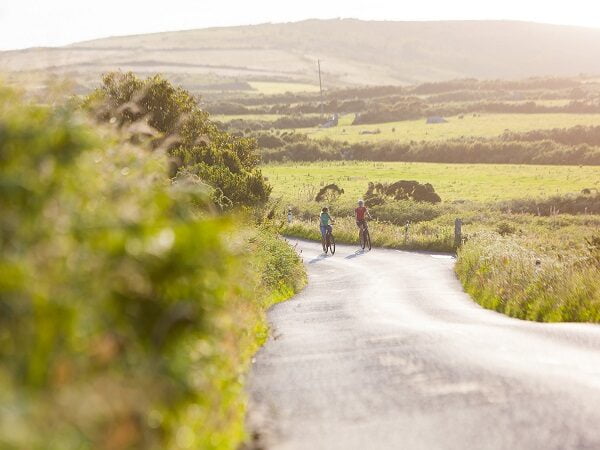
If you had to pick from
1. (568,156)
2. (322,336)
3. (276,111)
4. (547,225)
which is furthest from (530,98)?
(322,336)

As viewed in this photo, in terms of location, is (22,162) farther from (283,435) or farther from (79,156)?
(283,435)

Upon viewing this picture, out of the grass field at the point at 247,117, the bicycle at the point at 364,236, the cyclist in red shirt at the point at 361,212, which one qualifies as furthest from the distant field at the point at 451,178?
the grass field at the point at 247,117

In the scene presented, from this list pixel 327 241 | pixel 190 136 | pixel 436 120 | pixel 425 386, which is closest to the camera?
pixel 425 386

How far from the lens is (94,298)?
4.16 metres

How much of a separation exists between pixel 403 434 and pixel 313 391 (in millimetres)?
1768

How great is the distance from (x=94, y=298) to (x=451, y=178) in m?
67.5

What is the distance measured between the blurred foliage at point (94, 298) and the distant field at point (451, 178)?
52.0 meters

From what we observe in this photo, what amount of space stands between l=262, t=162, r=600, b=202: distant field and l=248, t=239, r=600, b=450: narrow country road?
45.2 meters

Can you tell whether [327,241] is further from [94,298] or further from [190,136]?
[94,298]

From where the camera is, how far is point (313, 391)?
27.5ft

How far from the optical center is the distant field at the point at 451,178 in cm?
5984

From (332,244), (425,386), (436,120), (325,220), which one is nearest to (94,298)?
(425,386)

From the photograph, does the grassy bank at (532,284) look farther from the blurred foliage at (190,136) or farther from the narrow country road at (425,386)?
the blurred foliage at (190,136)

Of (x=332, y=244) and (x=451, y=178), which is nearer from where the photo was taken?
(x=332, y=244)
